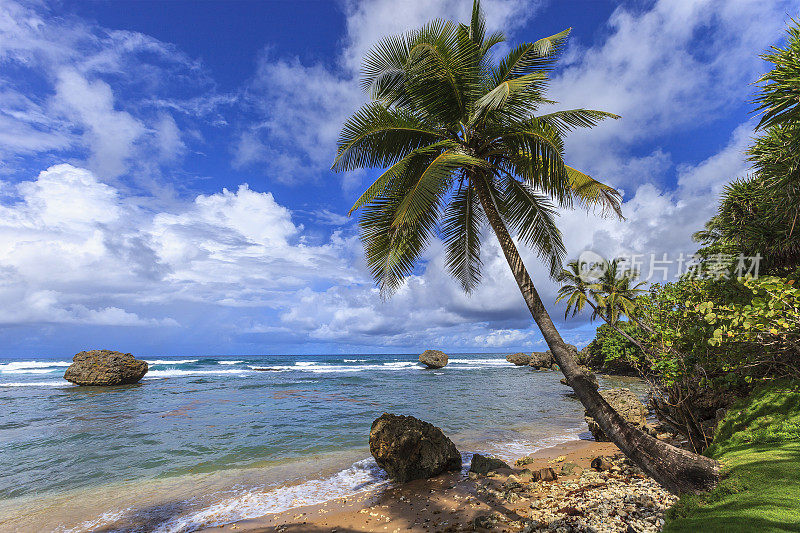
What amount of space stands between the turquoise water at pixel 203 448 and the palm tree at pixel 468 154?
6.04 meters

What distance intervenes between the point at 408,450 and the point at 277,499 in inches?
124

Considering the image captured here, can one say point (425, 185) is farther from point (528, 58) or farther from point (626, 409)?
point (626, 409)

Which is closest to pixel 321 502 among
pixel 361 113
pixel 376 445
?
pixel 376 445

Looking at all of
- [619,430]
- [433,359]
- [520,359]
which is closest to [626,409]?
[619,430]

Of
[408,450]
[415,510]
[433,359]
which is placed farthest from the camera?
[433,359]

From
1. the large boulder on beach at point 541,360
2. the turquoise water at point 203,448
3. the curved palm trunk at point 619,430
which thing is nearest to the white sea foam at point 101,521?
the turquoise water at point 203,448

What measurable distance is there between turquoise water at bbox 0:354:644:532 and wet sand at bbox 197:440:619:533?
718 millimetres

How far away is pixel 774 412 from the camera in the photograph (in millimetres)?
5453

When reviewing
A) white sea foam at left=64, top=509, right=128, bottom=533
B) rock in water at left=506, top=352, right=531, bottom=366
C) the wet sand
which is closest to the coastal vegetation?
the wet sand

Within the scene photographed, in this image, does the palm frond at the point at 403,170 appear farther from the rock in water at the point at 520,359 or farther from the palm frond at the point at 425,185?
the rock in water at the point at 520,359

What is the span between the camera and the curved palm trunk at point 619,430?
444 centimetres

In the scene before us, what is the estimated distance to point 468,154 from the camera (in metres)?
6.21

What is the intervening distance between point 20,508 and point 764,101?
16841 mm

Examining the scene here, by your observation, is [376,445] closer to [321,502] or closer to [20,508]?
[321,502]
